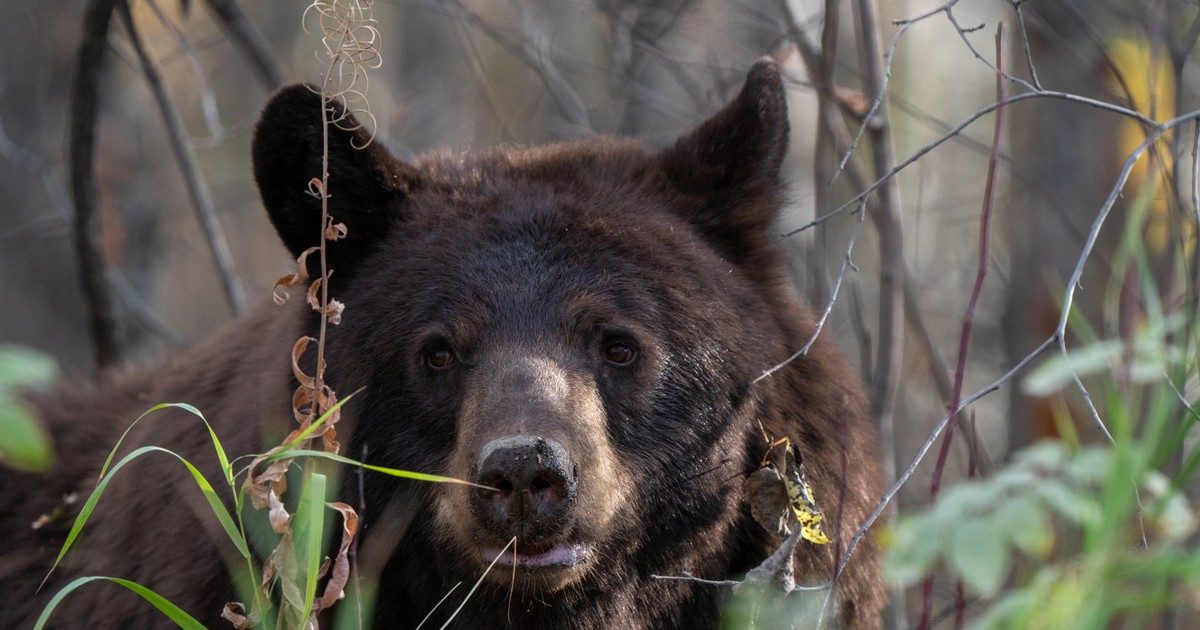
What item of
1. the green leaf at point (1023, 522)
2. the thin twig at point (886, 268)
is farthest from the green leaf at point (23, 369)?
the thin twig at point (886, 268)

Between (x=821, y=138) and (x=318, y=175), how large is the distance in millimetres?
2369

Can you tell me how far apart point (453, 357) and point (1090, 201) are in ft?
14.7

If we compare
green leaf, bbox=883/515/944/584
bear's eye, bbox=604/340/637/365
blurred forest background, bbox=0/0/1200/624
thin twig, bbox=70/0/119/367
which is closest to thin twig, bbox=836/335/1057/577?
blurred forest background, bbox=0/0/1200/624

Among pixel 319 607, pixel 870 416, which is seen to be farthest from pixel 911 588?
pixel 319 607

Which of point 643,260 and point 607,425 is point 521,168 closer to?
point 643,260

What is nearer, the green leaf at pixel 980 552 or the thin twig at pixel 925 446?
the green leaf at pixel 980 552

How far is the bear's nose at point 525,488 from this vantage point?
2.95 meters

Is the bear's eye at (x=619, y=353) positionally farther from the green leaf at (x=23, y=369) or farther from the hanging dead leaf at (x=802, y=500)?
the green leaf at (x=23, y=369)

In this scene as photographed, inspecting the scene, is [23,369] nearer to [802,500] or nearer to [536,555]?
[536,555]

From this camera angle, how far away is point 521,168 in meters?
3.97

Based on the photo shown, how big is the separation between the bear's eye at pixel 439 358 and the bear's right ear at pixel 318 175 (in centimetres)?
47

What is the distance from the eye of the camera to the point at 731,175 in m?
3.95

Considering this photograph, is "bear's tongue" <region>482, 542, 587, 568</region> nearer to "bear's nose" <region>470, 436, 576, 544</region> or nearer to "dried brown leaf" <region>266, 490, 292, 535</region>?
"bear's nose" <region>470, 436, 576, 544</region>

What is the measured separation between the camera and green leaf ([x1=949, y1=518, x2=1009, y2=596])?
1878 millimetres
